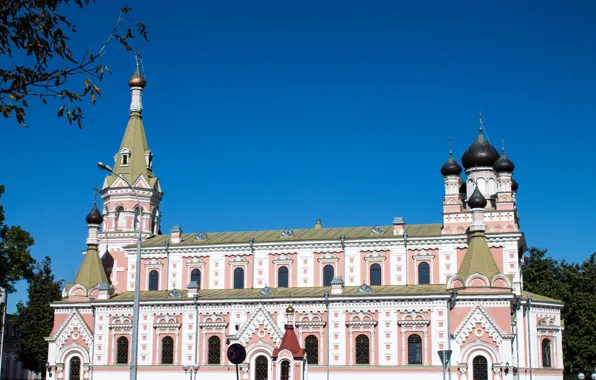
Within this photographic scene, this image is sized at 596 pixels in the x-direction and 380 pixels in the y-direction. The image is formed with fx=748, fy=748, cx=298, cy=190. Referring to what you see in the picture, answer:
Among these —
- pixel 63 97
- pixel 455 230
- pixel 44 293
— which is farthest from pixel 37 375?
pixel 63 97

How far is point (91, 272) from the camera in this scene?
54.8m

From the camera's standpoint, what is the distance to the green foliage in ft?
182

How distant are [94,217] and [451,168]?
27.2 metres

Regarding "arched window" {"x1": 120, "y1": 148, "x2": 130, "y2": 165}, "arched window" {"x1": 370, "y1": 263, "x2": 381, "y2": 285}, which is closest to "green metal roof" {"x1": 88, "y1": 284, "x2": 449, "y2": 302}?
"arched window" {"x1": 370, "y1": 263, "x2": 381, "y2": 285}

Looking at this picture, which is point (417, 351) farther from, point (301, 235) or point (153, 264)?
point (153, 264)

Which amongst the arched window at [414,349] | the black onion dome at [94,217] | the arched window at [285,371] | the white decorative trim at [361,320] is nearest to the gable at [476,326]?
the arched window at [414,349]

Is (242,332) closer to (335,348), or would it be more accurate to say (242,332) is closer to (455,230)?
(335,348)

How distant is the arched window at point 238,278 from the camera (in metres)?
53.8

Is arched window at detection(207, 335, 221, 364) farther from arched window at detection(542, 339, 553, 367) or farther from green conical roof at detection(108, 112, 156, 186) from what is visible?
arched window at detection(542, 339, 553, 367)

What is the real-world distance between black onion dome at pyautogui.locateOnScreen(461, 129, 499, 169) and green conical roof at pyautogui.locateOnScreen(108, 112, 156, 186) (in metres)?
24.3

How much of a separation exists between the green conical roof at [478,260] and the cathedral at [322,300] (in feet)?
0.32

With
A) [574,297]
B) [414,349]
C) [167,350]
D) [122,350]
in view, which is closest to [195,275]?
[167,350]

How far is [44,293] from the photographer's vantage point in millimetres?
63500

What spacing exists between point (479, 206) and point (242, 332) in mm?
17501
